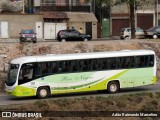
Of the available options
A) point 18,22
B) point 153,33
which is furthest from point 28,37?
point 153,33

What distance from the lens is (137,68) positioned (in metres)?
35.2

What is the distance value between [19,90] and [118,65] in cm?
705

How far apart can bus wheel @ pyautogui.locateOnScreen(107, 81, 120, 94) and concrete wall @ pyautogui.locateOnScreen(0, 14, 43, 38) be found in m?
32.4

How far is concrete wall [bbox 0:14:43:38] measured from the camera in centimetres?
6525

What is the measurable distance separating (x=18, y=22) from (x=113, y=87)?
32825 millimetres

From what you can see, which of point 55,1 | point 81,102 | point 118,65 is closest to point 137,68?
point 118,65

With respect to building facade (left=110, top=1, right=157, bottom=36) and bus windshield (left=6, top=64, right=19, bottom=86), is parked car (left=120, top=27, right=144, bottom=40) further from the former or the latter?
bus windshield (left=6, top=64, right=19, bottom=86)

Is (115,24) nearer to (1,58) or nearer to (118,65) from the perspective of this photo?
(1,58)

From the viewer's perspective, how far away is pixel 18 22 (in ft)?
215

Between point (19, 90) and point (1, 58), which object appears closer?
point (19, 90)

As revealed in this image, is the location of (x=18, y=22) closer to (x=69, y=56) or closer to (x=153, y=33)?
(x=153, y=33)

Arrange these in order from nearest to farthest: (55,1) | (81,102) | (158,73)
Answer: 1. (81,102)
2. (158,73)
3. (55,1)

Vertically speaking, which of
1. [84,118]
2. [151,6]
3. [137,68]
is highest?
[151,6]

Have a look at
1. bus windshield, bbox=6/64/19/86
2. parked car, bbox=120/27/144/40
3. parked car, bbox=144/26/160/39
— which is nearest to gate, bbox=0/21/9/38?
parked car, bbox=120/27/144/40
